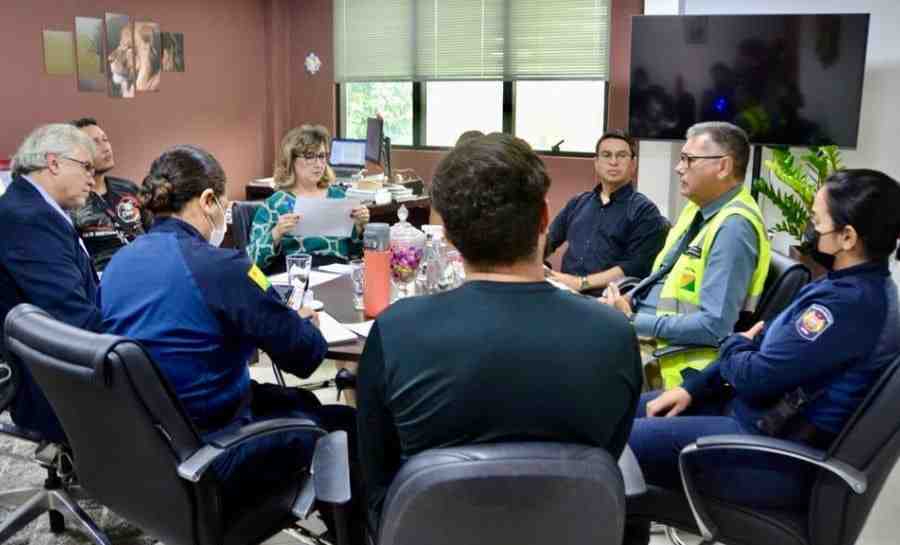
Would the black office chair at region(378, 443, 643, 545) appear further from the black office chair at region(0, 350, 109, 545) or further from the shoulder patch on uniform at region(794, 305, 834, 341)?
the black office chair at region(0, 350, 109, 545)

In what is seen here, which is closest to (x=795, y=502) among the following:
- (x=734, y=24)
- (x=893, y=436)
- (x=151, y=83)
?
(x=893, y=436)

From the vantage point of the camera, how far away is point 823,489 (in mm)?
1674

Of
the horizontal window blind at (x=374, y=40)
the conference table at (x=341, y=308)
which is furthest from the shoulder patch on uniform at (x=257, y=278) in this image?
the horizontal window blind at (x=374, y=40)

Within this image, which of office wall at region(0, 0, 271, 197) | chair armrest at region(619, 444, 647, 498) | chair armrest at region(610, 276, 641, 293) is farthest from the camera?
office wall at region(0, 0, 271, 197)

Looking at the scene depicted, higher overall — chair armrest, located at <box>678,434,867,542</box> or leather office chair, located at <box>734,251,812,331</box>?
leather office chair, located at <box>734,251,812,331</box>

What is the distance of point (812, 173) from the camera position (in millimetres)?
4684

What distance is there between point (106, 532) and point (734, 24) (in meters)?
3.84

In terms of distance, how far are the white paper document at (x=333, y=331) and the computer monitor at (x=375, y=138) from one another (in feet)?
9.51

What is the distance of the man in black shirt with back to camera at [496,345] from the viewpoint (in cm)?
128

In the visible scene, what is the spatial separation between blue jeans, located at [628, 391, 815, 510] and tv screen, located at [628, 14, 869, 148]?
9.18ft

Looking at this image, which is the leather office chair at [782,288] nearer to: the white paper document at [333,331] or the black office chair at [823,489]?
the black office chair at [823,489]

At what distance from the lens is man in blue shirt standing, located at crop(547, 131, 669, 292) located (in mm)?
3375

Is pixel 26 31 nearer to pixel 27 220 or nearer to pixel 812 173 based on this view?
pixel 27 220

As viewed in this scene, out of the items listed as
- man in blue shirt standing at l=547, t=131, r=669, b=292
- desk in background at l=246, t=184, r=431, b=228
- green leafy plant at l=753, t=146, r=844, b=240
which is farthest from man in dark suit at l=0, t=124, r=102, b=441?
green leafy plant at l=753, t=146, r=844, b=240
